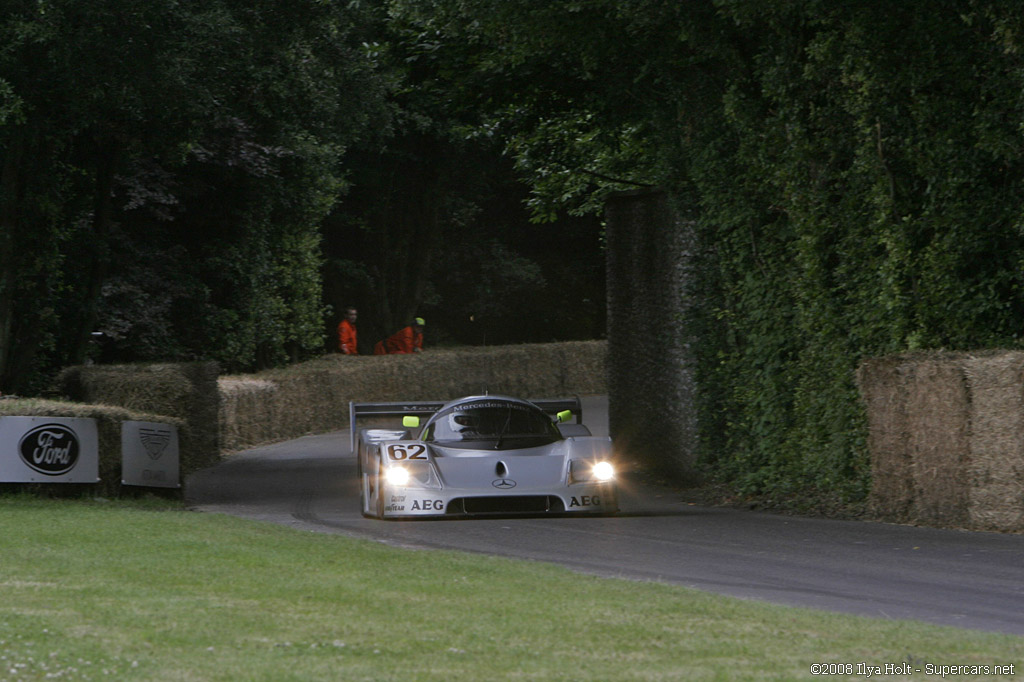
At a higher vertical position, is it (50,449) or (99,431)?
(99,431)

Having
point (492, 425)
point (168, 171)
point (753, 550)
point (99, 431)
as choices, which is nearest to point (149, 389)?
point (99, 431)

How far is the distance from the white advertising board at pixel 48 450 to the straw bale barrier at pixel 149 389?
3722 millimetres

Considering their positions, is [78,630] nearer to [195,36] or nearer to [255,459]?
[195,36]

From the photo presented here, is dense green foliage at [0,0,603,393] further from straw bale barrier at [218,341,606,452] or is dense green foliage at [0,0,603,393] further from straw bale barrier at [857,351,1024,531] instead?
straw bale barrier at [857,351,1024,531]

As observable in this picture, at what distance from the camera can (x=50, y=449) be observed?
607 inches

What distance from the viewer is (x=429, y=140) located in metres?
46.4

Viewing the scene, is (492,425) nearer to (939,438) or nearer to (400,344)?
(939,438)

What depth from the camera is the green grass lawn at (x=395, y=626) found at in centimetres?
621

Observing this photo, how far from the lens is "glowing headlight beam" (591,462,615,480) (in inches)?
553

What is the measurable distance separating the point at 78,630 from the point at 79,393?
1474cm

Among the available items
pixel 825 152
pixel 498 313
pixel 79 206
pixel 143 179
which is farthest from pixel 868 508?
pixel 498 313

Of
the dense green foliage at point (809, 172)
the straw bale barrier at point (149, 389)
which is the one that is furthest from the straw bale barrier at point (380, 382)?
the dense green foliage at point (809, 172)

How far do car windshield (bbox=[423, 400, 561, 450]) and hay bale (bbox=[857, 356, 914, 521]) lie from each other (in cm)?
341

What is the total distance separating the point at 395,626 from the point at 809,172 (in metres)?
9.38
